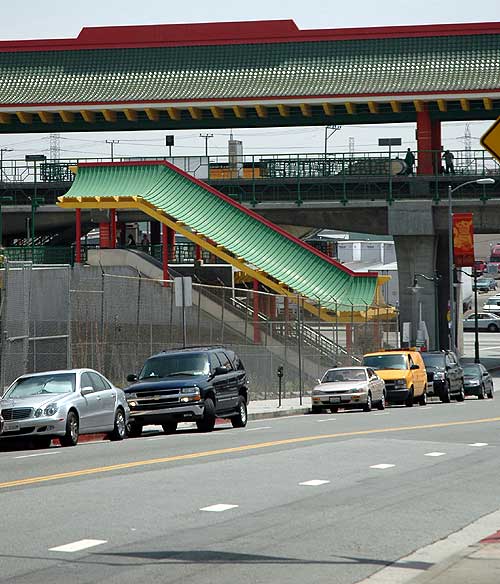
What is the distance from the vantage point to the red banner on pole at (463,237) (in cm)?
5888

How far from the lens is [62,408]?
2328 centimetres

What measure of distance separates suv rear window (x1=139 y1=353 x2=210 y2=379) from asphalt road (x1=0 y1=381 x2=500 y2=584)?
3710 millimetres

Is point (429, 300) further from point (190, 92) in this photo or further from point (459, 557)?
point (459, 557)

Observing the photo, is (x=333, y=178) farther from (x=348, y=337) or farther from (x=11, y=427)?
(x=11, y=427)

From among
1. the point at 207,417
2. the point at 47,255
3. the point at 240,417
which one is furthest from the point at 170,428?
the point at 47,255

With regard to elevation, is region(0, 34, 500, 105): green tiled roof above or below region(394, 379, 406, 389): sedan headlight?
above

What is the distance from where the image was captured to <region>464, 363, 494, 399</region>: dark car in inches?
1914

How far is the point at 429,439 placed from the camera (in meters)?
24.0

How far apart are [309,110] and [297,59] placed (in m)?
2.78

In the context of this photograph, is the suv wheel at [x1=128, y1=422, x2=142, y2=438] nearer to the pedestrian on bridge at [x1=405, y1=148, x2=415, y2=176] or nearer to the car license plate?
the car license plate

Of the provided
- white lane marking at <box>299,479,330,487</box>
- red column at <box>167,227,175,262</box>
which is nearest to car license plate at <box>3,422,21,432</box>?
white lane marking at <box>299,479,330,487</box>

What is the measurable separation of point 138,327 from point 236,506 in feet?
72.2

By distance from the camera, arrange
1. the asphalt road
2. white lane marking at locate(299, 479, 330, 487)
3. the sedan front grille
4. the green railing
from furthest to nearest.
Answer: the green railing
the sedan front grille
white lane marking at locate(299, 479, 330, 487)
the asphalt road

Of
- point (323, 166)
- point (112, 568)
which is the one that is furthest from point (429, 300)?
point (112, 568)
